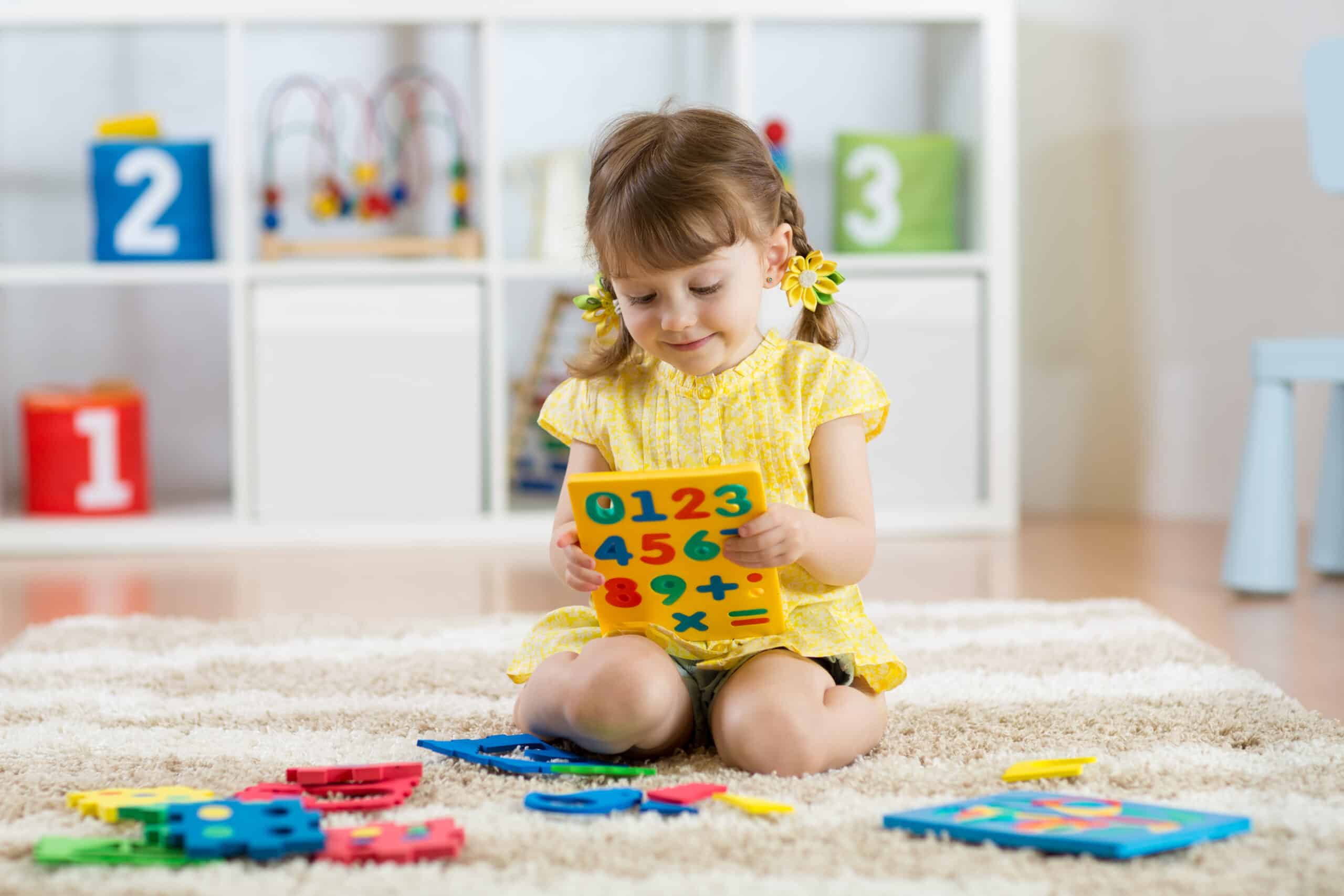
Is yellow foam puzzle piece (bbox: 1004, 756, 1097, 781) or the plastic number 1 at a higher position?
the plastic number 1

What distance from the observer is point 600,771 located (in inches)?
34.3

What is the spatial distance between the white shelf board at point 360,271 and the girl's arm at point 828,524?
1269 millimetres

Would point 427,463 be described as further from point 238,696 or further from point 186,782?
point 186,782

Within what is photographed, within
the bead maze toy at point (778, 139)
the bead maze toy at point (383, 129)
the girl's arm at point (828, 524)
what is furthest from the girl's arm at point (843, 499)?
the bead maze toy at point (383, 129)

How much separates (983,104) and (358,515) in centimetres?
111

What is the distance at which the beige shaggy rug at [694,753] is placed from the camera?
671 millimetres

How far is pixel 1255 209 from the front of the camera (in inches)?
89.5

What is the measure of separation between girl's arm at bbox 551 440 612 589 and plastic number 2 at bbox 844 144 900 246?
1.32 meters

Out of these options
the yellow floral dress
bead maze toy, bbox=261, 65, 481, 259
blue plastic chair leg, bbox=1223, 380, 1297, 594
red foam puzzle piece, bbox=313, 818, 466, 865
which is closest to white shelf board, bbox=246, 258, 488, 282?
bead maze toy, bbox=261, 65, 481, 259

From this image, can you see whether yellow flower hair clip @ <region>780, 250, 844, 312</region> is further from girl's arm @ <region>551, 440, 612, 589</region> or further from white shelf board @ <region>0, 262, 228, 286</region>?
white shelf board @ <region>0, 262, 228, 286</region>

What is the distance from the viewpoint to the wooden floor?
144 centimetres

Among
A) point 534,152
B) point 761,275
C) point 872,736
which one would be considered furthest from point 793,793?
point 534,152

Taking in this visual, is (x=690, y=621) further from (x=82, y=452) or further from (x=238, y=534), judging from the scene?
(x=82, y=452)

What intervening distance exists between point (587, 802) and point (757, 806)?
90 millimetres
